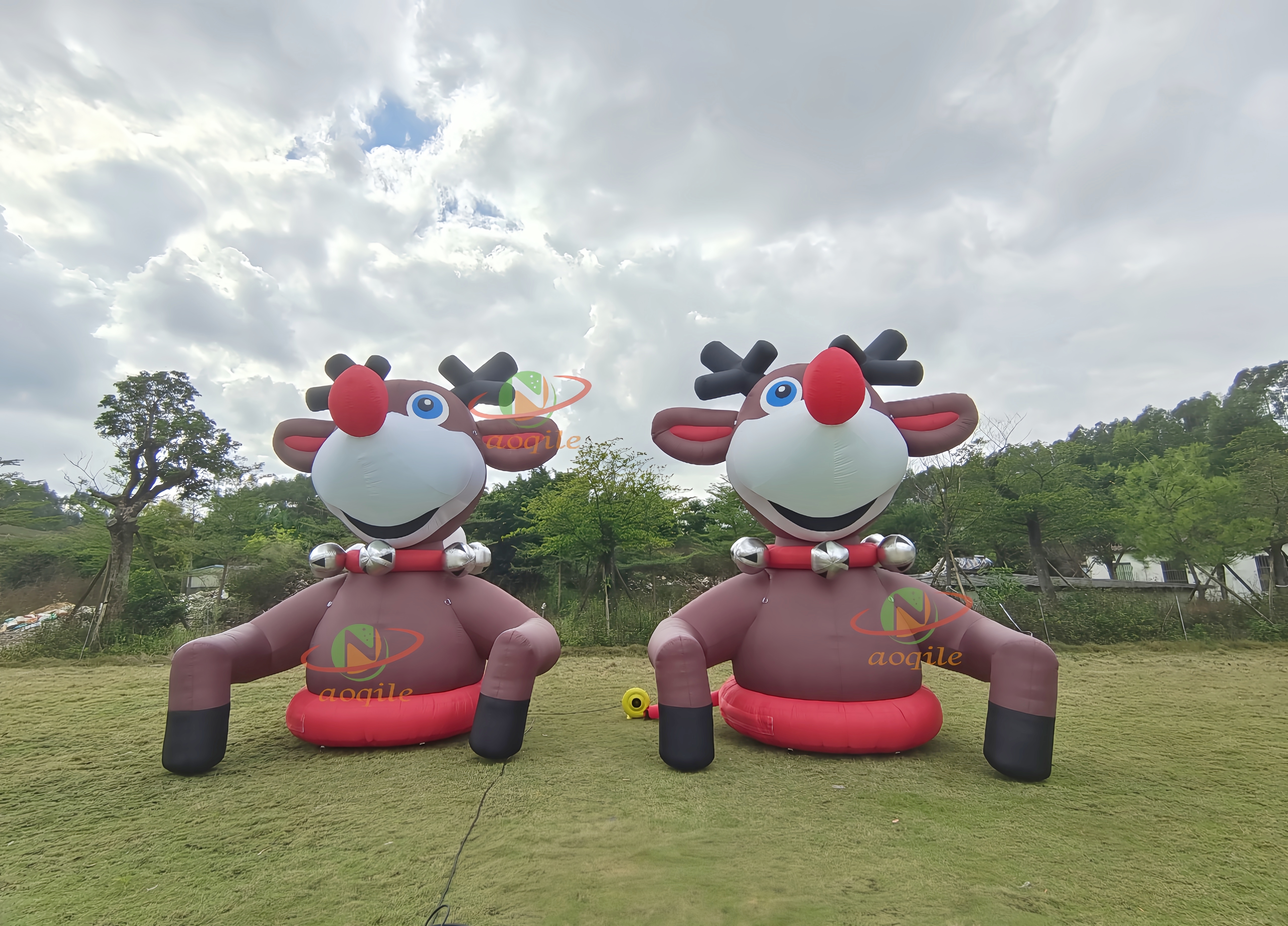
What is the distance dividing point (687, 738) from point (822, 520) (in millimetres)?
1651

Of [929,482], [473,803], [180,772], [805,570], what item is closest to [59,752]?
[180,772]

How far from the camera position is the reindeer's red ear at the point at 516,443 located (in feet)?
16.8

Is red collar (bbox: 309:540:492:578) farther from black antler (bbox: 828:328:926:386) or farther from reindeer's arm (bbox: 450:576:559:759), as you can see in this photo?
black antler (bbox: 828:328:926:386)

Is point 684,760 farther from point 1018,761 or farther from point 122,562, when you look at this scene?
point 122,562

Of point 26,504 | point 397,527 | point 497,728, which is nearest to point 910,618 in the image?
point 497,728

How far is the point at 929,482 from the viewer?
1485cm

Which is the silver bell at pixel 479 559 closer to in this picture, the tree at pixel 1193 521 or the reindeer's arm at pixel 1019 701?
the reindeer's arm at pixel 1019 701

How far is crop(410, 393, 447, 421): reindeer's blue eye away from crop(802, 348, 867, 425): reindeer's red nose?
8.50 ft

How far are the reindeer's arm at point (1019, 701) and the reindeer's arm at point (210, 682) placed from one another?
4324 mm

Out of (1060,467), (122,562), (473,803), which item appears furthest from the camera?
(1060,467)

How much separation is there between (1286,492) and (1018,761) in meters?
14.1

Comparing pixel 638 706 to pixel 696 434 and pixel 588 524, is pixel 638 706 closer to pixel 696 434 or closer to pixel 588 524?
pixel 696 434

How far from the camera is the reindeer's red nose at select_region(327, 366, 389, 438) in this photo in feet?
13.3

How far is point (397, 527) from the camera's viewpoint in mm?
4547
